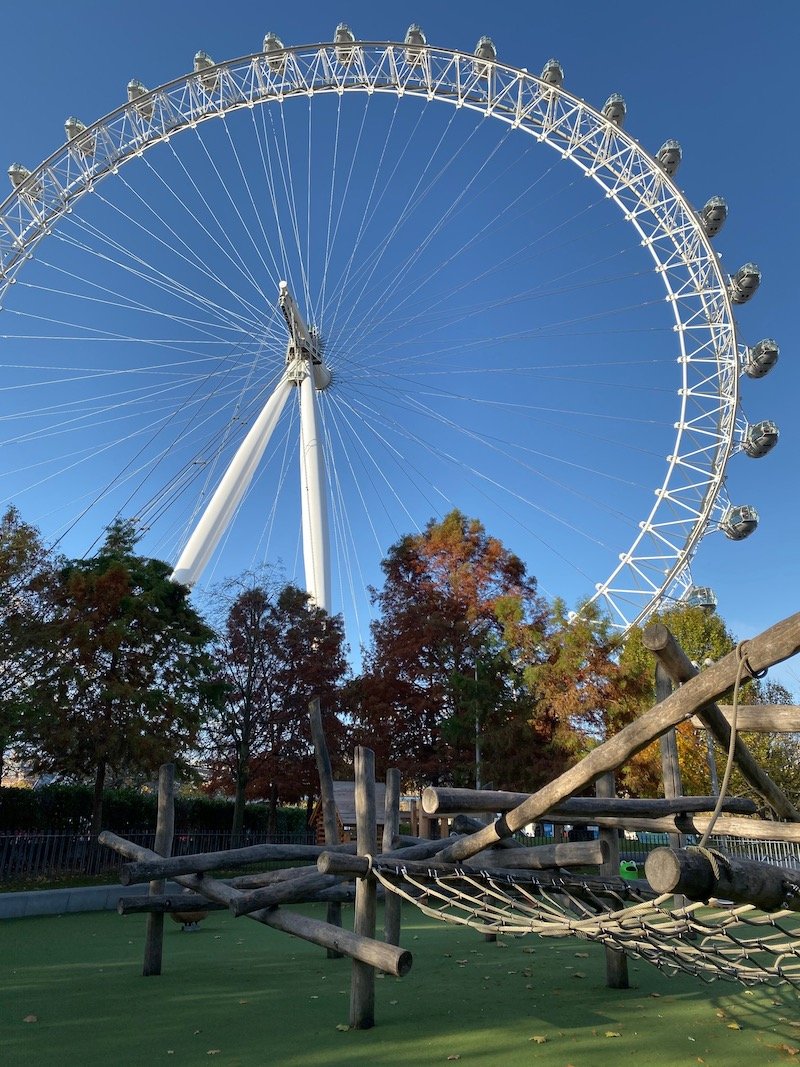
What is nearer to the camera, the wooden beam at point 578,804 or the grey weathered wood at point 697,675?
the grey weathered wood at point 697,675

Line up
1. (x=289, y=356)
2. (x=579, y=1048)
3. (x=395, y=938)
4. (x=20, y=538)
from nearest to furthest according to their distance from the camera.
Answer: (x=579, y=1048) → (x=395, y=938) → (x=20, y=538) → (x=289, y=356)

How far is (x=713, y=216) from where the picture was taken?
24016 mm

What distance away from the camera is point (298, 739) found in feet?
77.2

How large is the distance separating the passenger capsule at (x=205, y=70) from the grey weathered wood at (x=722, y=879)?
2645cm

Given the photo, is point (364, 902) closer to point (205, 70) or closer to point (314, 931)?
point (314, 931)

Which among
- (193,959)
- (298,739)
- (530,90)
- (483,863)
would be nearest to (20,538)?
(298,739)

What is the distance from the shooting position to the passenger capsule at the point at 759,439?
2481cm

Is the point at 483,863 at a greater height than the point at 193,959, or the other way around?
the point at 483,863

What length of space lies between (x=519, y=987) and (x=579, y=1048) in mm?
2233

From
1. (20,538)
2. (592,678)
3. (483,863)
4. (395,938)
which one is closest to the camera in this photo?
(483,863)

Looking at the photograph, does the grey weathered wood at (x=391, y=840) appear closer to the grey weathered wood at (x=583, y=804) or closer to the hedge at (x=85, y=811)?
the grey weathered wood at (x=583, y=804)

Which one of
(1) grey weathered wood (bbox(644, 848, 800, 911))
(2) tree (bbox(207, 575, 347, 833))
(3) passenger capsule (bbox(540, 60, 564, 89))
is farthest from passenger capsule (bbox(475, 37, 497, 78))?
(1) grey weathered wood (bbox(644, 848, 800, 911))

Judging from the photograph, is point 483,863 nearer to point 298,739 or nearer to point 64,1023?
point 64,1023

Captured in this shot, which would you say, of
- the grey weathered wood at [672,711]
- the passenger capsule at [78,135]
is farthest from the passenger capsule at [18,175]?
the grey weathered wood at [672,711]
